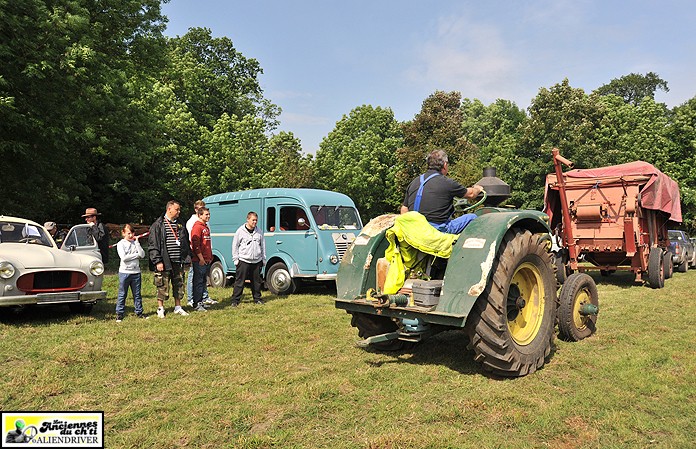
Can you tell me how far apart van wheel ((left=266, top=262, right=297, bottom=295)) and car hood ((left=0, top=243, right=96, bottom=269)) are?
13.6ft

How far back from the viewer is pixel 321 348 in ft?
19.7

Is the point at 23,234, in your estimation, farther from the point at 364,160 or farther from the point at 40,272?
the point at 364,160

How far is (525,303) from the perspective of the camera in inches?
213

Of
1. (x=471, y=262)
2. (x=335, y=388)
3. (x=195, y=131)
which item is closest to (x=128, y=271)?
(x=335, y=388)

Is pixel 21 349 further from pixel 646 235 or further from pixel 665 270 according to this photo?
pixel 665 270

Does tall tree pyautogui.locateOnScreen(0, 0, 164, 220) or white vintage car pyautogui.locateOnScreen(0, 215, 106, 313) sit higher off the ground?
tall tree pyautogui.locateOnScreen(0, 0, 164, 220)

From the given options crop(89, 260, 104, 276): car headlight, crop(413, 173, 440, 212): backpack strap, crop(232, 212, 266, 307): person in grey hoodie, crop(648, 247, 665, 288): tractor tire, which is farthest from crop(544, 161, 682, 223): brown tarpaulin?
crop(89, 260, 104, 276): car headlight

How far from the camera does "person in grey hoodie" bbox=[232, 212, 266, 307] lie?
9.61 m

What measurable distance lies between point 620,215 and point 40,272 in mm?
11651

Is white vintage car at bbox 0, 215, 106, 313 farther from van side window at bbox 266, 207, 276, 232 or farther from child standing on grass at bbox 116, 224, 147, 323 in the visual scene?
van side window at bbox 266, 207, 276, 232

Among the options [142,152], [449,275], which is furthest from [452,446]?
[142,152]

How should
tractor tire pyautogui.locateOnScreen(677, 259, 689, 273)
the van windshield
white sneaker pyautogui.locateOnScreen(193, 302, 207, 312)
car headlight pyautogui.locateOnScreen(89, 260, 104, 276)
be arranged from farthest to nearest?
1. tractor tire pyautogui.locateOnScreen(677, 259, 689, 273)
2. the van windshield
3. white sneaker pyautogui.locateOnScreen(193, 302, 207, 312)
4. car headlight pyautogui.locateOnScreen(89, 260, 104, 276)

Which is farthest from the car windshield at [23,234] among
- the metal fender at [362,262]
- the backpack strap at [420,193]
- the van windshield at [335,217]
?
the backpack strap at [420,193]

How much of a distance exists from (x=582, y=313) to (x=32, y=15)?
1392 centimetres
